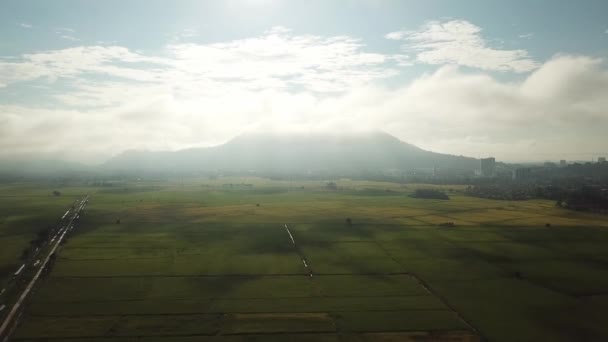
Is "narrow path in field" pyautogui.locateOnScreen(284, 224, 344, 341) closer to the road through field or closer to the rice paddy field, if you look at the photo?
the rice paddy field

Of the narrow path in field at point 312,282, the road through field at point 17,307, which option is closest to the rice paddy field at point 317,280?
the narrow path in field at point 312,282

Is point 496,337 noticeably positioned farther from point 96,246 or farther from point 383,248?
point 96,246

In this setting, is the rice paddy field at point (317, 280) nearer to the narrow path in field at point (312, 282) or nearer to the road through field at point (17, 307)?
the narrow path in field at point (312, 282)

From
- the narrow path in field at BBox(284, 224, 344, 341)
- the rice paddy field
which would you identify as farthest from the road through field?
the narrow path in field at BBox(284, 224, 344, 341)

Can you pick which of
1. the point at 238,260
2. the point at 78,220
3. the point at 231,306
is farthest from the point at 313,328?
the point at 78,220

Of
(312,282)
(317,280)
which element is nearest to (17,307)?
(312,282)

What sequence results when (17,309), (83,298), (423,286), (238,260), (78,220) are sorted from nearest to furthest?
1. (17,309)
2. (83,298)
3. (423,286)
4. (238,260)
5. (78,220)

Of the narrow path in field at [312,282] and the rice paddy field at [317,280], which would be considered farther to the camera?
the rice paddy field at [317,280]

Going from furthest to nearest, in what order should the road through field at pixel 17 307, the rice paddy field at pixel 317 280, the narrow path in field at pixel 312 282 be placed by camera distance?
the rice paddy field at pixel 317 280
the narrow path in field at pixel 312 282
the road through field at pixel 17 307
